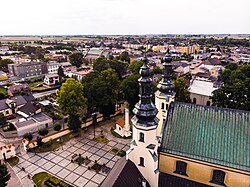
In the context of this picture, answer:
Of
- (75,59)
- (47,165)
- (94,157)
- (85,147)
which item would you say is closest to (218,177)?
(94,157)

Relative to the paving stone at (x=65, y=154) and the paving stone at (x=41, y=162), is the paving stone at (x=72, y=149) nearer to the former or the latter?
the paving stone at (x=65, y=154)

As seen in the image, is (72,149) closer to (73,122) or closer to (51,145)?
(51,145)

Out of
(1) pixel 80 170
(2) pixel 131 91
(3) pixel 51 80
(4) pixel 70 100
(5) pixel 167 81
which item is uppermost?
(5) pixel 167 81

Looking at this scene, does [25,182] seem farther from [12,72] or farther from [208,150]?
[12,72]

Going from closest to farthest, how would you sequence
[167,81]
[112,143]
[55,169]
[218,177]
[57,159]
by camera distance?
[218,177]
[167,81]
[55,169]
[57,159]
[112,143]

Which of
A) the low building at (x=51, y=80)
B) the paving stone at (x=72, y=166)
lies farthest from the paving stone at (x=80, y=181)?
the low building at (x=51, y=80)

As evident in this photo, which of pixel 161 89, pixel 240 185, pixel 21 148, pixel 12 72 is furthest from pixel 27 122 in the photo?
pixel 12 72

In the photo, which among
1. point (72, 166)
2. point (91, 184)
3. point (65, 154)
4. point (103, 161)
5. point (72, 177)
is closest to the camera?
point (91, 184)
